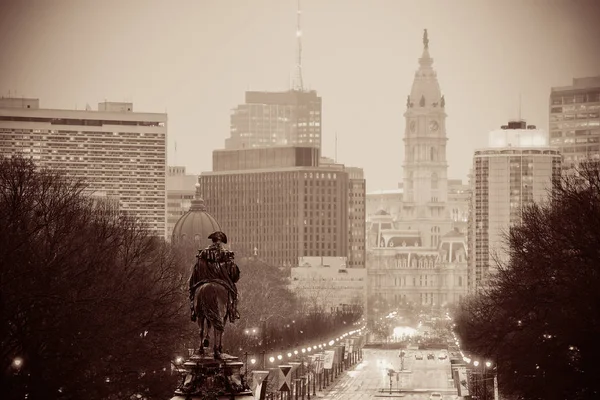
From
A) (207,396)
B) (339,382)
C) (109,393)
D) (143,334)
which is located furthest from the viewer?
(339,382)

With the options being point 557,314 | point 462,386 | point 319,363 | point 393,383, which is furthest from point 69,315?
point 393,383

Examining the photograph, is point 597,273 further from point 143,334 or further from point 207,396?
point 207,396

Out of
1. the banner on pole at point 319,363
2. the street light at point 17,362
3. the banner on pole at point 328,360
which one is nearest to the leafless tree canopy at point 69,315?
the street light at point 17,362

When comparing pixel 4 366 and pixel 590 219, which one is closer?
pixel 4 366

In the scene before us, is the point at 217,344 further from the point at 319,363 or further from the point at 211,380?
the point at 319,363

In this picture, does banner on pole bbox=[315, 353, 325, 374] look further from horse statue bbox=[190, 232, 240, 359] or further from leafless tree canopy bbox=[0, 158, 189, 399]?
horse statue bbox=[190, 232, 240, 359]

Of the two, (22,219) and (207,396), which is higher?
(22,219)

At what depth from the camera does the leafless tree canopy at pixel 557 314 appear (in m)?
81.9

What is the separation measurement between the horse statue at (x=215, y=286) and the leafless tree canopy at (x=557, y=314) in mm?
35319

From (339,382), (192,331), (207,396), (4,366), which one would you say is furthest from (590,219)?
(339,382)

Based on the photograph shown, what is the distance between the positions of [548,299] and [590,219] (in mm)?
4022

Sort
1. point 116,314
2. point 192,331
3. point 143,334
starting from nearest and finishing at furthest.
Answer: point 116,314
point 143,334
point 192,331

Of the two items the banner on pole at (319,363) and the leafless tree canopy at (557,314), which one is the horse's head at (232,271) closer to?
the leafless tree canopy at (557,314)

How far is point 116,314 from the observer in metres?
77.3
